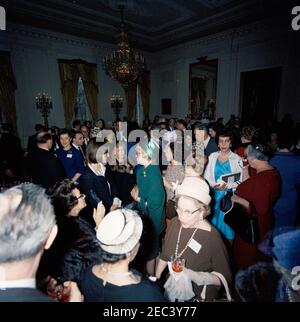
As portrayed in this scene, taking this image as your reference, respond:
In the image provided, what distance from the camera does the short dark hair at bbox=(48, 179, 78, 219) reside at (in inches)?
86.1

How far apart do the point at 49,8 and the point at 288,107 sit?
973cm

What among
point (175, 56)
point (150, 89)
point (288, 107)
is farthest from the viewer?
point (150, 89)

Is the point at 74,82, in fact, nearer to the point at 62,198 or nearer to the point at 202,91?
the point at 202,91

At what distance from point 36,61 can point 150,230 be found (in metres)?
9.59

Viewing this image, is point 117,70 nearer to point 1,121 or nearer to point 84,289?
point 1,121

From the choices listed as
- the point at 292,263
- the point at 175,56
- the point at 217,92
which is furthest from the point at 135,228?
the point at 175,56

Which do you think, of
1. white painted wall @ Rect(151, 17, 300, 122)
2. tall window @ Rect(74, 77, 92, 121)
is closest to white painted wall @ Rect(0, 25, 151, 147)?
tall window @ Rect(74, 77, 92, 121)

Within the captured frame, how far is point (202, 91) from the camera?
12898mm

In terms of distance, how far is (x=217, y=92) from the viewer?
34.0 feet

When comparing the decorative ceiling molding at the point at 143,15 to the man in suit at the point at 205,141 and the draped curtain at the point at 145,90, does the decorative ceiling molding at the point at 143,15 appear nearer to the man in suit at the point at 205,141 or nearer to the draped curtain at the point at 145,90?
the draped curtain at the point at 145,90

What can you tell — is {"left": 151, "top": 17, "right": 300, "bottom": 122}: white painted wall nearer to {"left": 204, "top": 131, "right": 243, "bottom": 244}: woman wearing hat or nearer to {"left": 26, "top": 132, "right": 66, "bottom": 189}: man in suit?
{"left": 204, "top": 131, "right": 243, "bottom": 244}: woman wearing hat

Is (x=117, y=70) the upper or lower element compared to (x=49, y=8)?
lower

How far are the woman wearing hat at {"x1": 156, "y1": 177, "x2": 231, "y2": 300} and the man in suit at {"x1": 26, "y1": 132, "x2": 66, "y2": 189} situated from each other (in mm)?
2542

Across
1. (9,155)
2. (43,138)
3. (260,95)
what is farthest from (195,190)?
(260,95)
